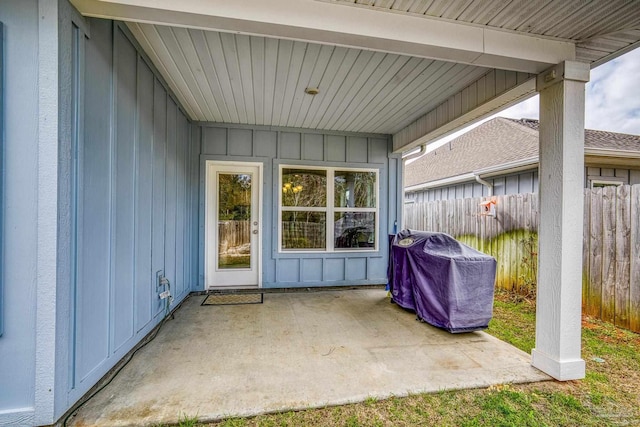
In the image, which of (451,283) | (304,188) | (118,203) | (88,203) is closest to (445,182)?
(304,188)

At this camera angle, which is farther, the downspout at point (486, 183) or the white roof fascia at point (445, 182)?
the white roof fascia at point (445, 182)

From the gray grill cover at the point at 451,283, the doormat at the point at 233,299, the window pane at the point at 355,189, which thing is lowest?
the doormat at the point at 233,299

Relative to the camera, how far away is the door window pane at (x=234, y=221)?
15.3 ft

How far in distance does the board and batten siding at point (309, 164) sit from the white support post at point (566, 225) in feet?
9.69

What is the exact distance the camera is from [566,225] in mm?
2168

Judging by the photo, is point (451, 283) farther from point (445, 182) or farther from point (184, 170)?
point (445, 182)

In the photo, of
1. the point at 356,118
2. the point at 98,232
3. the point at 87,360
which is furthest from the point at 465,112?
the point at 87,360

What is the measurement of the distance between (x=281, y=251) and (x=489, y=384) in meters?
3.36

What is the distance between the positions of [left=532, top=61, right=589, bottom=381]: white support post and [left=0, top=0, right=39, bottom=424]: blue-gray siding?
3.55m

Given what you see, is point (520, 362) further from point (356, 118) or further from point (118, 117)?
point (118, 117)

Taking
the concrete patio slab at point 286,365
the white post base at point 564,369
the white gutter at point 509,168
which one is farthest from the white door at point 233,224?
the white gutter at point 509,168

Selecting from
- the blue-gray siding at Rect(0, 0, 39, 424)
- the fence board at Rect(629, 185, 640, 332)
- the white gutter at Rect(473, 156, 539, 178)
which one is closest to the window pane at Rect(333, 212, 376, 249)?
the fence board at Rect(629, 185, 640, 332)

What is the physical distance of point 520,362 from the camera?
94.1 inches

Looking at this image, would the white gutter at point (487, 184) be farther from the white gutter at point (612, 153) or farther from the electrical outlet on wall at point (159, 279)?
the electrical outlet on wall at point (159, 279)
